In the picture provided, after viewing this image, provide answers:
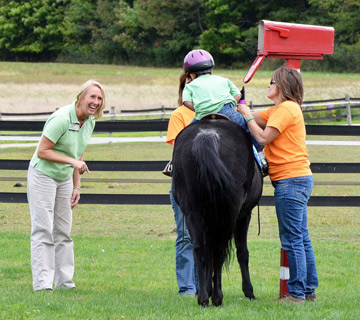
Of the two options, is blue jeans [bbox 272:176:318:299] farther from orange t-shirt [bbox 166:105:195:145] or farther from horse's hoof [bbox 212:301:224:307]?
orange t-shirt [bbox 166:105:195:145]

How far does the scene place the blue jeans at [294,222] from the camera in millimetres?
5227

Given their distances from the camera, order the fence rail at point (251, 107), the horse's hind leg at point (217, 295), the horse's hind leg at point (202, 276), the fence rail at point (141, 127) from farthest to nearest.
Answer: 1. the fence rail at point (251, 107)
2. the fence rail at point (141, 127)
3. the horse's hind leg at point (217, 295)
4. the horse's hind leg at point (202, 276)

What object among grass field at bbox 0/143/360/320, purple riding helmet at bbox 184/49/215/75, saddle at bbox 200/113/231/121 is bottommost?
grass field at bbox 0/143/360/320

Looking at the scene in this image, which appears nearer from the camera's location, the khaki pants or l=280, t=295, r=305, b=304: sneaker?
l=280, t=295, r=305, b=304: sneaker

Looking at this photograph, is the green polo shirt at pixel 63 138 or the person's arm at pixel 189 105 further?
the green polo shirt at pixel 63 138

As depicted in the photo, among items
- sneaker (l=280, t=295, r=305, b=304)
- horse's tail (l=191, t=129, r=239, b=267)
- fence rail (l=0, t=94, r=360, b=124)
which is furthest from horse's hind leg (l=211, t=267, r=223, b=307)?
fence rail (l=0, t=94, r=360, b=124)

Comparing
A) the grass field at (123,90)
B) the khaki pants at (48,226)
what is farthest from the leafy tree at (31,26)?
the khaki pants at (48,226)

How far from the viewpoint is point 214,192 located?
15.6ft

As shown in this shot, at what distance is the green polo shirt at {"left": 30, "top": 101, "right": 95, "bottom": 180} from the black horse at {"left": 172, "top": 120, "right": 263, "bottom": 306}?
1.04 meters

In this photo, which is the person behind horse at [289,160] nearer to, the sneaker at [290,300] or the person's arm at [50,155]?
the sneaker at [290,300]

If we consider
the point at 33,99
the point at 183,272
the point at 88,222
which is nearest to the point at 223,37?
the point at 33,99

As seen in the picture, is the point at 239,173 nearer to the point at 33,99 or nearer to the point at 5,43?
the point at 33,99

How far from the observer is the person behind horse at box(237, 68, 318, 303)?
5.20m

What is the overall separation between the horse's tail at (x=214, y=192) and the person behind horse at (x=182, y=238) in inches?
18.7
